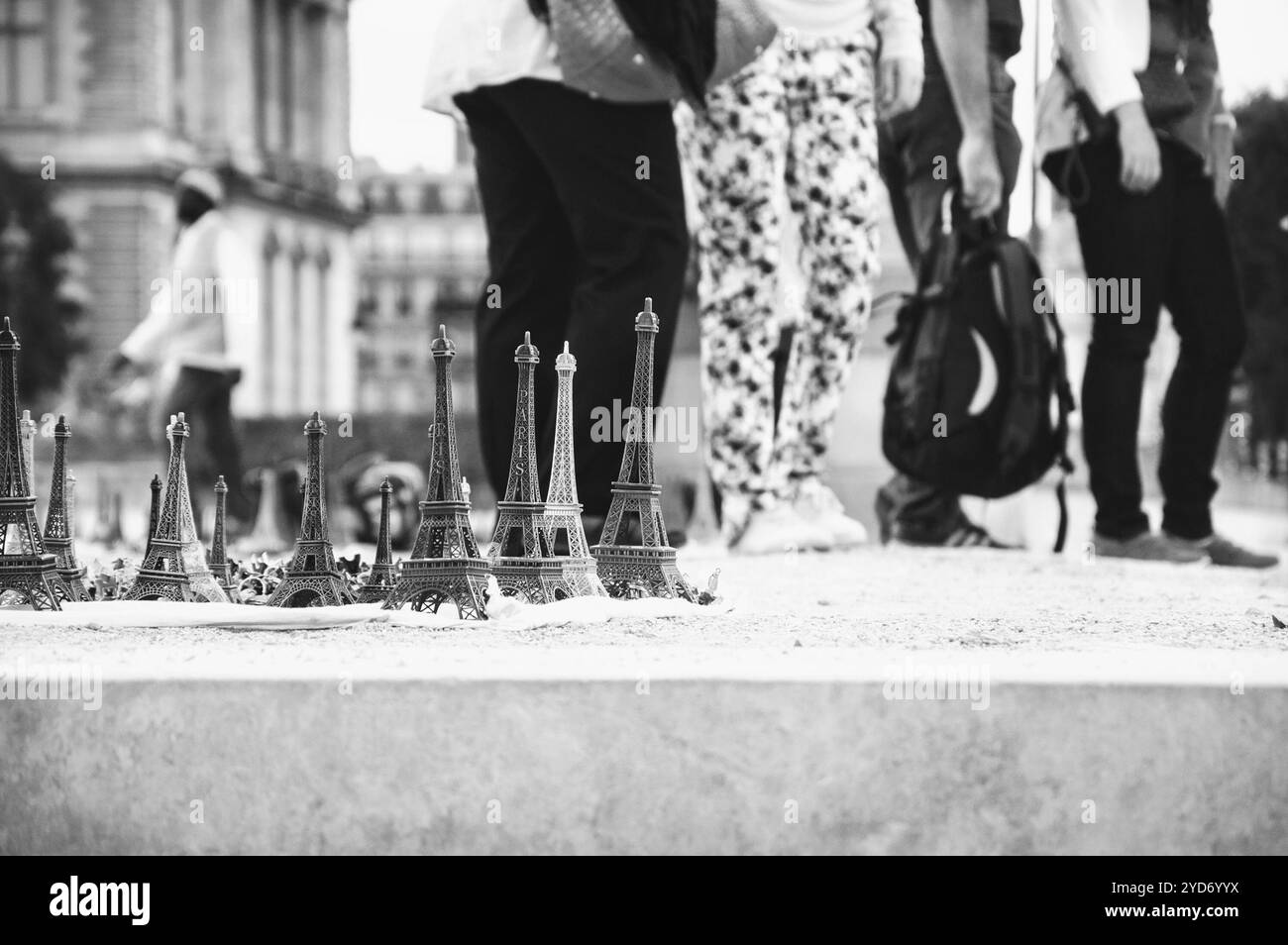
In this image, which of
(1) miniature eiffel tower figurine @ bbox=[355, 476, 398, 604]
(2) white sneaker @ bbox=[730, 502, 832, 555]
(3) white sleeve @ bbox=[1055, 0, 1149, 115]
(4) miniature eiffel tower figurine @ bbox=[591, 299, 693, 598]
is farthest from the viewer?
(3) white sleeve @ bbox=[1055, 0, 1149, 115]

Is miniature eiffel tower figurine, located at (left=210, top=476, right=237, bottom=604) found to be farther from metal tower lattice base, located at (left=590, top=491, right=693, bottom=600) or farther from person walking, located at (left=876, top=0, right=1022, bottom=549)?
person walking, located at (left=876, top=0, right=1022, bottom=549)

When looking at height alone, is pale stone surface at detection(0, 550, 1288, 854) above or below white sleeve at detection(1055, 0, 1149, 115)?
below

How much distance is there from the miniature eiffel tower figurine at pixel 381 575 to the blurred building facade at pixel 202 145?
34177mm

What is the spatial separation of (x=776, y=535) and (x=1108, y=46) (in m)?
1.78

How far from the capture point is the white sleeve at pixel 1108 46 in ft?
18.1

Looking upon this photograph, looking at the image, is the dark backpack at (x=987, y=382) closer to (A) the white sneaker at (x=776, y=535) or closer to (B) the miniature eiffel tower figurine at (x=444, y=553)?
(A) the white sneaker at (x=776, y=535)

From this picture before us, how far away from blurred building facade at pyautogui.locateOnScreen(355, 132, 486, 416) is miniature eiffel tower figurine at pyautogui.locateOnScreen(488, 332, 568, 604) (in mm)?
78402

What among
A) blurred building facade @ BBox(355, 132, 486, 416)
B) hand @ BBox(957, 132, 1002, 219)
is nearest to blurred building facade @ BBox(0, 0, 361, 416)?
blurred building facade @ BBox(355, 132, 486, 416)

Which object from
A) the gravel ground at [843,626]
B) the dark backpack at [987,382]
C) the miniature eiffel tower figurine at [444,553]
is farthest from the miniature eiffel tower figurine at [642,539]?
the dark backpack at [987,382]

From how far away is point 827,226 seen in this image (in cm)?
540

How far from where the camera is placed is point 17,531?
118 inches

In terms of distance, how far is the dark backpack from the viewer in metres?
5.62
